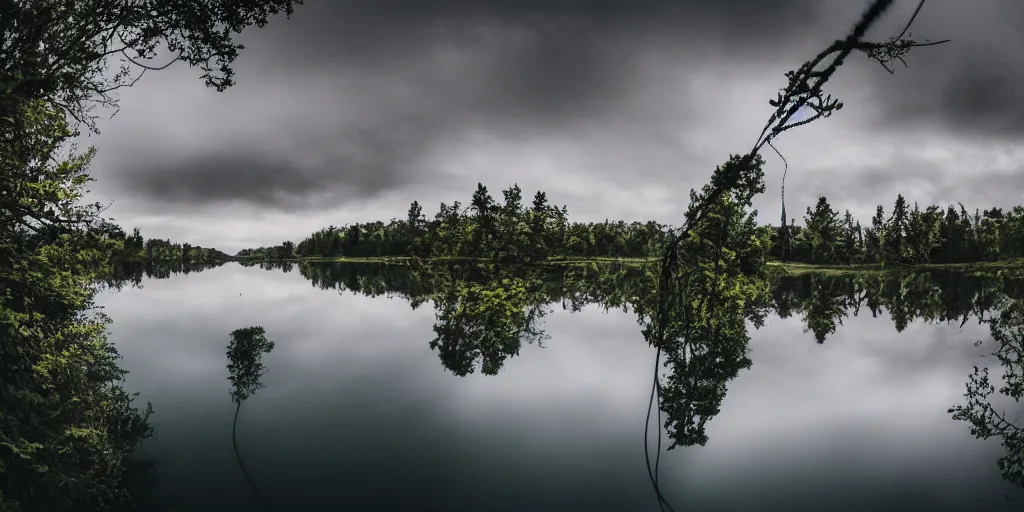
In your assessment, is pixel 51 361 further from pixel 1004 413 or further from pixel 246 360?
pixel 1004 413

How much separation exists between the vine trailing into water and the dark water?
0.20m

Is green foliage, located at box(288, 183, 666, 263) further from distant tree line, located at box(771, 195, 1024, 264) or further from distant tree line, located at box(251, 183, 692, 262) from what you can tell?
distant tree line, located at box(771, 195, 1024, 264)

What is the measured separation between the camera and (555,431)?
12219mm

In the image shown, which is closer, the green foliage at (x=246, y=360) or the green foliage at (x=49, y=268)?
the green foliage at (x=49, y=268)

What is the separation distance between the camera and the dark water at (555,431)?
29.1 feet

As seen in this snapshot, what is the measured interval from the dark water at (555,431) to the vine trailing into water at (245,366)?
0.65ft

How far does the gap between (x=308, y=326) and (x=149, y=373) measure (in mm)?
12655

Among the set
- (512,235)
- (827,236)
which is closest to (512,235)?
(512,235)

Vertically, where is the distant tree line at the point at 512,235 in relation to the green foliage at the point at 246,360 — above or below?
above

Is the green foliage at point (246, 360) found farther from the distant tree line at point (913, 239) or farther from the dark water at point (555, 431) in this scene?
the distant tree line at point (913, 239)

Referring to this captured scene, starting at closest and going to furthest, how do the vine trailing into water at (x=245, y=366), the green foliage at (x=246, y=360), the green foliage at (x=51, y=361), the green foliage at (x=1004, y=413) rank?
1. the green foliage at (x=51, y=361)
2. the green foliage at (x=1004, y=413)
3. the vine trailing into water at (x=245, y=366)
4. the green foliage at (x=246, y=360)

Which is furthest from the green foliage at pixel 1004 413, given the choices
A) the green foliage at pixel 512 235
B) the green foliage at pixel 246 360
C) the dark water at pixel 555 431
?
the green foliage at pixel 512 235

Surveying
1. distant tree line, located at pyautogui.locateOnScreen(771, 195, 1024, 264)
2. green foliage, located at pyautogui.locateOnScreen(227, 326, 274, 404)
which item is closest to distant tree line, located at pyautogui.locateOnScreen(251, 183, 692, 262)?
distant tree line, located at pyautogui.locateOnScreen(771, 195, 1024, 264)

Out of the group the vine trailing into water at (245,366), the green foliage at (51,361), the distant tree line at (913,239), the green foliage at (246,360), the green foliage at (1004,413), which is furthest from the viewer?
the distant tree line at (913,239)
